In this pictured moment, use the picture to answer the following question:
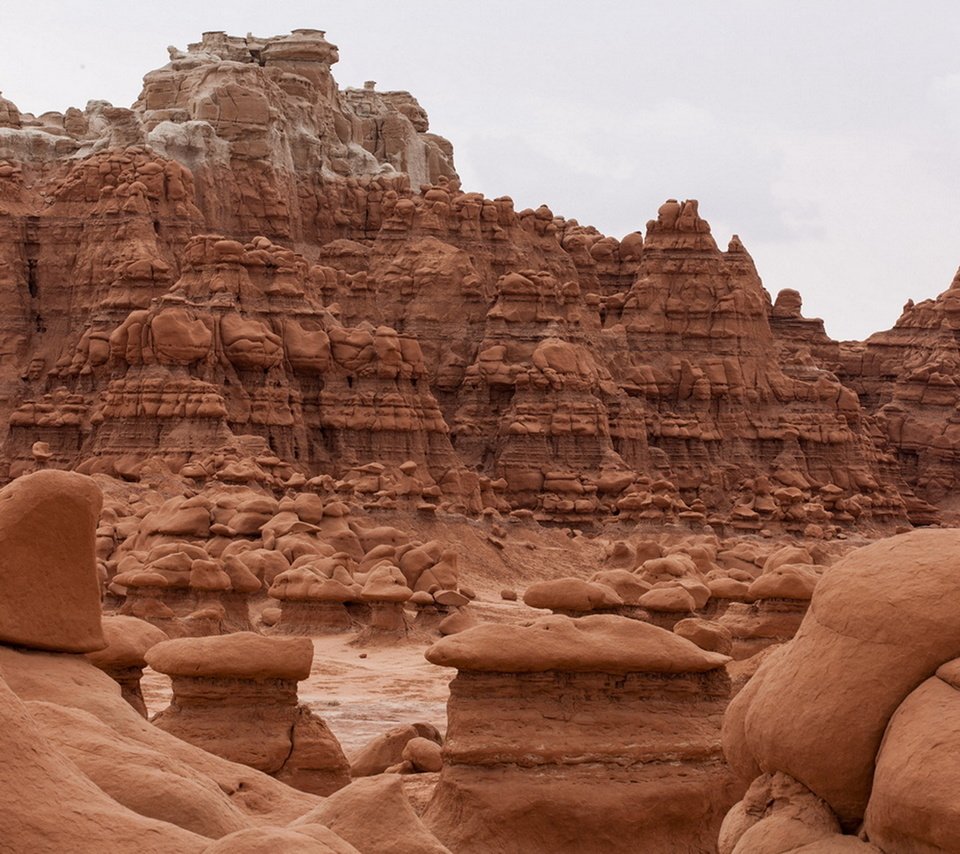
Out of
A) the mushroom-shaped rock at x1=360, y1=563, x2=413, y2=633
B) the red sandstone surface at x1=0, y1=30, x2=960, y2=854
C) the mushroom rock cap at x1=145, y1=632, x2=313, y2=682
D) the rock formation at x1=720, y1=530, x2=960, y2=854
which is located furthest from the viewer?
the mushroom-shaped rock at x1=360, y1=563, x2=413, y2=633

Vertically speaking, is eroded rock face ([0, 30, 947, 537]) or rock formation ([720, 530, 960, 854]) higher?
eroded rock face ([0, 30, 947, 537])

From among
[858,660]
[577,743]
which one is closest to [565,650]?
[577,743]

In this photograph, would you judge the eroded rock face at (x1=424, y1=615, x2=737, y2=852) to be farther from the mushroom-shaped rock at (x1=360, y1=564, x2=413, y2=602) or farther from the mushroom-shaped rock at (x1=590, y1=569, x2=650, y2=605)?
the mushroom-shaped rock at (x1=360, y1=564, x2=413, y2=602)

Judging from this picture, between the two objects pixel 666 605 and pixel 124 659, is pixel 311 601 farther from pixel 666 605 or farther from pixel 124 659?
pixel 124 659

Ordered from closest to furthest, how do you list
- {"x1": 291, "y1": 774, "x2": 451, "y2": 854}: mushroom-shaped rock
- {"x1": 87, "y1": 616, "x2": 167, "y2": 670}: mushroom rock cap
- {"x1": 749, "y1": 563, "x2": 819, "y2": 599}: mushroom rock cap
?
{"x1": 291, "y1": 774, "x2": 451, "y2": 854}: mushroom-shaped rock → {"x1": 87, "y1": 616, "x2": 167, "y2": 670}: mushroom rock cap → {"x1": 749, "y1": 563, "x2": 819, "y2": 599}: mushroom rock cap

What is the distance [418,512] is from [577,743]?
107 feet

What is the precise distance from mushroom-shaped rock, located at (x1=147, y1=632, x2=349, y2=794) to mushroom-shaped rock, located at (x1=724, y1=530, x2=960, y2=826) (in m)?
6.89

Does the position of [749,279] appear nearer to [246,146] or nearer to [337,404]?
[246,146]

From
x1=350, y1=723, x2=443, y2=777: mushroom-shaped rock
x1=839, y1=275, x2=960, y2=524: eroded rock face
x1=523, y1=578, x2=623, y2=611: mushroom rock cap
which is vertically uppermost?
x1=839, y1=275, x2=960, y2=524: eroded rock face

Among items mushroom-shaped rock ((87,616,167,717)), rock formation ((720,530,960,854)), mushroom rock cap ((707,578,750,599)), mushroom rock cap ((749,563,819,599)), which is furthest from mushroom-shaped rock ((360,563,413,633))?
rock formation ((720,530,960,854))

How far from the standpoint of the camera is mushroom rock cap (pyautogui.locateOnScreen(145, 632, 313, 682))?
13.7 metres

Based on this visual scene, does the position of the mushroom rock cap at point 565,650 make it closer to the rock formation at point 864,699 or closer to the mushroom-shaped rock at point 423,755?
the mushroom-shaped rock at point 423,755

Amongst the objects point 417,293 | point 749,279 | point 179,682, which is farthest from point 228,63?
point 179,682

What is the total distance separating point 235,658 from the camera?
45.0ft
